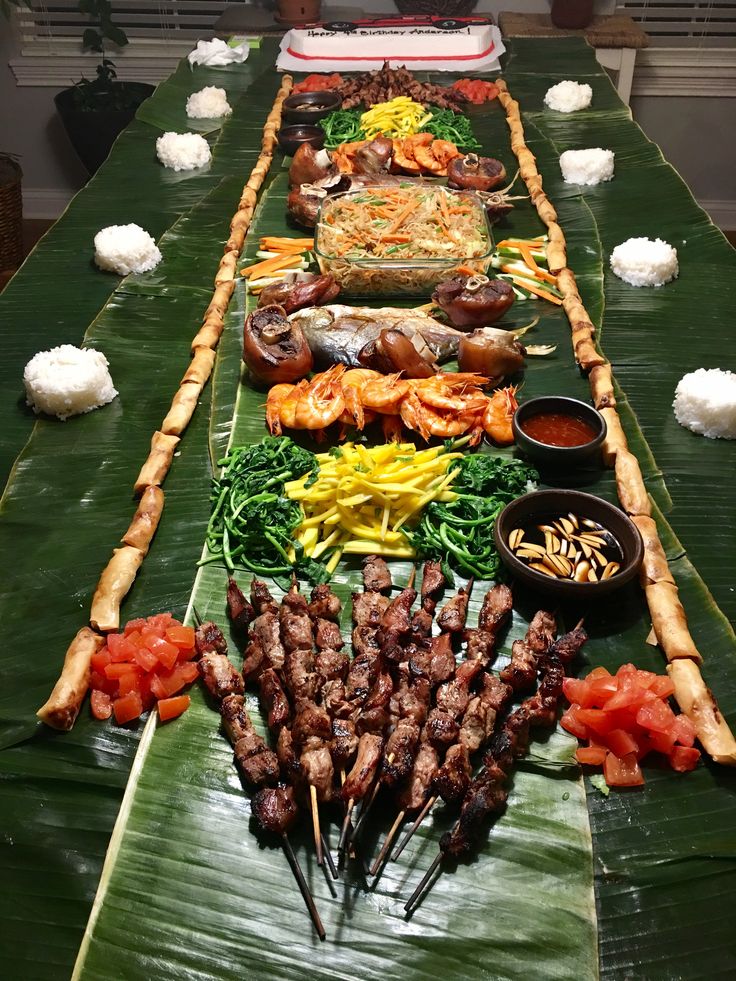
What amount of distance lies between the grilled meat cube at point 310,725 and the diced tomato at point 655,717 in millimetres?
1269

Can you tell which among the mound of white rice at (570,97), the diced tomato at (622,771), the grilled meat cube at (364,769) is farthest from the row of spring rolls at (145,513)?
the mound of white rice at (570,97)

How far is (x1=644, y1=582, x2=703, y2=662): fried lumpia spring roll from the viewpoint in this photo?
375cm

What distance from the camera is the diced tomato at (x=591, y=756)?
11.2 ft

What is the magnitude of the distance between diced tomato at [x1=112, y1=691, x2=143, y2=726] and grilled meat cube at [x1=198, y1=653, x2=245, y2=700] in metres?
0.31

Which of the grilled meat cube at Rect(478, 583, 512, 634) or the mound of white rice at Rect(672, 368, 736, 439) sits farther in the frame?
the mound of white rice at Rect(672, 368, 736, 439)

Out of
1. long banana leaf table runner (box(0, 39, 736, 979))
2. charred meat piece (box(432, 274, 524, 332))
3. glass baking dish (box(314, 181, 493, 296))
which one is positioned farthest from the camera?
glass baking dish (box(314, 181, 493, 296))

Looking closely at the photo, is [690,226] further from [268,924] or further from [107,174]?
[268,924]

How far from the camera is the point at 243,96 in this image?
1001cm

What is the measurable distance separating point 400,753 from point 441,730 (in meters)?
0.22

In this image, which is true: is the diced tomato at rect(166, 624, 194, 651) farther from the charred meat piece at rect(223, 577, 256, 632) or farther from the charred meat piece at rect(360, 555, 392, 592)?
the charred meat piece at rect(360, 555, 392, 592)

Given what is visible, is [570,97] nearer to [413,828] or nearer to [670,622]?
[670,622]

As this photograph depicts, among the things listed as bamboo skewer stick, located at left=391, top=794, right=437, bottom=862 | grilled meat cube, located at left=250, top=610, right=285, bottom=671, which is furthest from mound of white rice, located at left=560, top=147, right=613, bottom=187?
bamboo skewer stick, located at left=391, top=794, right=437, bottom=862

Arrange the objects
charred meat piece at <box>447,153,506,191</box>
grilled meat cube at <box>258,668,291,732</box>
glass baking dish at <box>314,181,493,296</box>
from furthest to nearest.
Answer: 1. charred meat piece at <box>447,153,506,191</box>
2. glass baking dish at <box>314,181,493,296</box>
3. grilled meat cube at <box>258,668,291,732</box>

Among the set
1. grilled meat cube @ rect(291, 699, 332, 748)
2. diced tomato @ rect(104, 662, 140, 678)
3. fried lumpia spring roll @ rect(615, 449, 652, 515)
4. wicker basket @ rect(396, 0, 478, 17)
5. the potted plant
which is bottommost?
the potted plant
